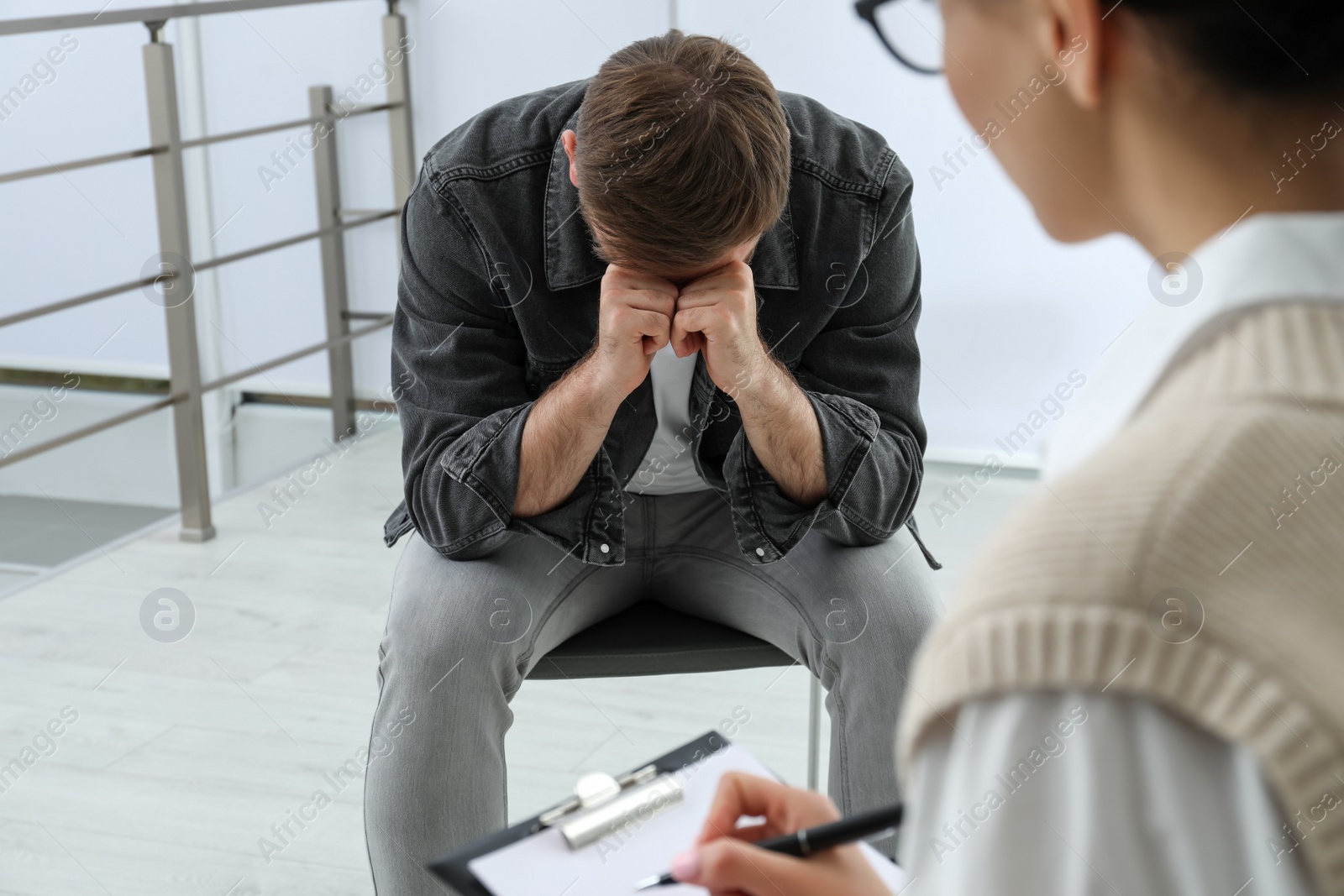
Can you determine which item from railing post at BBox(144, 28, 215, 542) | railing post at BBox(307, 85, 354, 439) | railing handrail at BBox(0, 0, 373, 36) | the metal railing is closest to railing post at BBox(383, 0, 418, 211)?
the metal railing

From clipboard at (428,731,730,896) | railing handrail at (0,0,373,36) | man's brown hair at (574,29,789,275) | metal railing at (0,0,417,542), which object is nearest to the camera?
clipboard at (428,731,730,896)

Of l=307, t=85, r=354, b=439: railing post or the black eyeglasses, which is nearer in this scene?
the black eyeglasses

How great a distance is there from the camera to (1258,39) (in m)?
0.38

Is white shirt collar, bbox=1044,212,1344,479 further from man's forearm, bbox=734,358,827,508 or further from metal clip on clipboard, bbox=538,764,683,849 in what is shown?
man's forearm, bbox=734,358,827,508

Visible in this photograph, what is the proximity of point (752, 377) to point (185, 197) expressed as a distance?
1.73m

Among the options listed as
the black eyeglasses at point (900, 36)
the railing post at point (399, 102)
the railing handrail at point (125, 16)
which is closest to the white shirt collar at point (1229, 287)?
the black eyeglasses at point (900, 36)

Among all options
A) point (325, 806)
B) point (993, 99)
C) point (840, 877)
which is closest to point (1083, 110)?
point (993, 99)

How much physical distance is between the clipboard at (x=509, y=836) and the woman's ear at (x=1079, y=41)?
0.59 meters

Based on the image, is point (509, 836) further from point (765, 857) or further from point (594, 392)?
point (594, 392)

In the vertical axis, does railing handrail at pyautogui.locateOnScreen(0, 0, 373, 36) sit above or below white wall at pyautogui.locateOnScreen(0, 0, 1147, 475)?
above

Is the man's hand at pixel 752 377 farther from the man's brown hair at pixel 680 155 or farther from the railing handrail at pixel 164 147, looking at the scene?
the railing handrail at pixel 164 147

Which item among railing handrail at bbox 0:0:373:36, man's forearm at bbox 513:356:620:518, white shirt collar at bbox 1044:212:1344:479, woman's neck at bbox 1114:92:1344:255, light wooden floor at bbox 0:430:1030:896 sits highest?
woman's neck at bbox 1114:92:1344:255

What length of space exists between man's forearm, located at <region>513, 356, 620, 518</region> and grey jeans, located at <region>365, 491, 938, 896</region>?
0.06 meters

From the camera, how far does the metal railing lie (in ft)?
7.68
